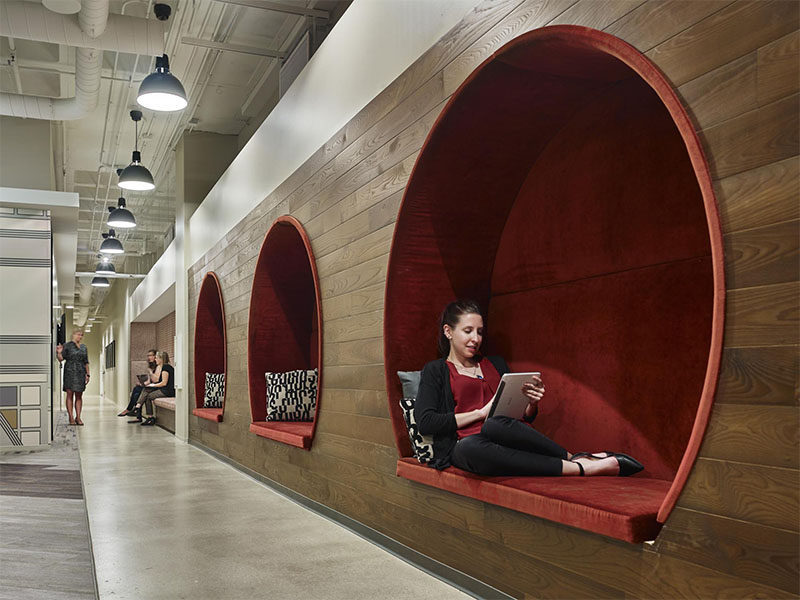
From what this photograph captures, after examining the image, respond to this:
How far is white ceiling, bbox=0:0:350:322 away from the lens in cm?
688

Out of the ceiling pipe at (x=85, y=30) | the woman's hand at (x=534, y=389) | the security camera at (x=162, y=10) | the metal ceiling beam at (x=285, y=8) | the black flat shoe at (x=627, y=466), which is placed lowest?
the black flat shoe at (x=627, y=466)

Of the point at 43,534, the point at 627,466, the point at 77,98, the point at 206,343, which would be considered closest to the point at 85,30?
the point at 77,98

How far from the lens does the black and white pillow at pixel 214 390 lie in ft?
28.7

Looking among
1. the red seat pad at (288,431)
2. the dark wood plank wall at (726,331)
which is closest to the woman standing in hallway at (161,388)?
the red seat pad at (288,431)

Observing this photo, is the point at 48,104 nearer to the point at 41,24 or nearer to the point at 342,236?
the point at 41,24

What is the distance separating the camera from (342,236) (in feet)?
14.2

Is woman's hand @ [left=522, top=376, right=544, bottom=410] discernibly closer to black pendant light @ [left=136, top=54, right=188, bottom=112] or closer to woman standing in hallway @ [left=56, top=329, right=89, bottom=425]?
black pendant light @ [left=136, top=54, right=188, bottom=112]

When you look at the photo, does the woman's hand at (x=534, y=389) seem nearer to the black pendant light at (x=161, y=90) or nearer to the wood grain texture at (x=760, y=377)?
the wood grain texture at (x=760, y=377)

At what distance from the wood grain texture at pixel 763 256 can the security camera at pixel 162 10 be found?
6.10 m

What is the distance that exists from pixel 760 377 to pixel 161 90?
543cm

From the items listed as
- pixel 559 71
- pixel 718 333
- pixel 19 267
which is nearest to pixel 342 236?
pixel 559 71

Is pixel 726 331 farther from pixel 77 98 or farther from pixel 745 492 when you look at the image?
pixel 77 98

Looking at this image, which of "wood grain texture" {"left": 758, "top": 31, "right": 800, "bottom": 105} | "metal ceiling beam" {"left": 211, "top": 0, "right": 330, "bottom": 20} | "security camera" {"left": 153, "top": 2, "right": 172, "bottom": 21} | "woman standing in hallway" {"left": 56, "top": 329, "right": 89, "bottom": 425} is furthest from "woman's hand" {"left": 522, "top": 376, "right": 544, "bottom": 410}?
"woman standing in hallway" {"left": 56, "top": 329, "right": 89, "bottom": 425}

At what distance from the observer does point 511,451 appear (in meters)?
2.81
